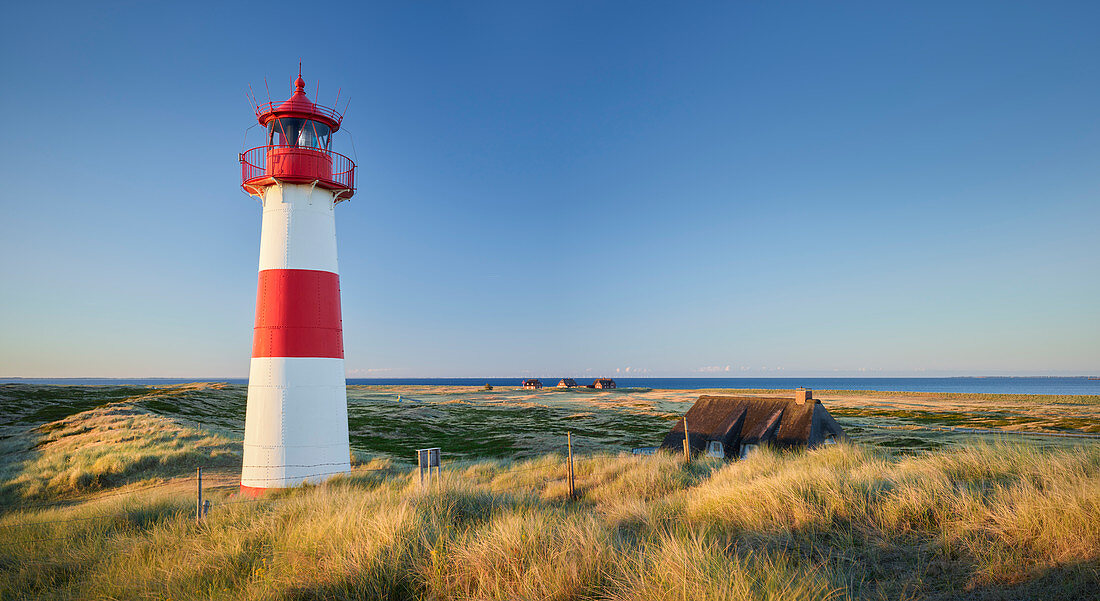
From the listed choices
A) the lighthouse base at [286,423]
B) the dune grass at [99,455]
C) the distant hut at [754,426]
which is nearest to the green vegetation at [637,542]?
the lighthouse base at [286,423]

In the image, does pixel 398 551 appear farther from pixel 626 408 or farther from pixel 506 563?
pixel 626 408

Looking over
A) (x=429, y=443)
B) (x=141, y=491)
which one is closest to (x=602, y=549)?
(x=141, y=491)

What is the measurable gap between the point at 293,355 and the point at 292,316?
0.99 metres

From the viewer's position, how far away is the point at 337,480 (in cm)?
1389

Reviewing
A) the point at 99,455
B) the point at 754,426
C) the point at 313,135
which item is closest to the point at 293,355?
the point at 313,135

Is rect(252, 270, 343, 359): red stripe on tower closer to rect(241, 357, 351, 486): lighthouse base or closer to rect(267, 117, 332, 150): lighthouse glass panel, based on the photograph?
rect(241, 357, 351, 486): lighthouse base

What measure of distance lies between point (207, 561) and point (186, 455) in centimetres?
1817

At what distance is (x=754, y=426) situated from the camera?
20.9 metres

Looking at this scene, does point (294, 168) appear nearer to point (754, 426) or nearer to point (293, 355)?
point (293, 355)

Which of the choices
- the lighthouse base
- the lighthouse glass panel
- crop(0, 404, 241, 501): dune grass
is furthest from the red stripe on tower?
crop(0, 404, 241, 501): dune grass

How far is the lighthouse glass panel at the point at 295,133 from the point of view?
14.5 metres

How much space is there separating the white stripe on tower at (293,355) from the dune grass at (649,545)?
3.81 m

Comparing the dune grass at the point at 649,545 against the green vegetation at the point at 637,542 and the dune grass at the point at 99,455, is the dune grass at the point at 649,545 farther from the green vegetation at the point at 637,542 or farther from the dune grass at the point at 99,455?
the dune grass at the point at 99,455

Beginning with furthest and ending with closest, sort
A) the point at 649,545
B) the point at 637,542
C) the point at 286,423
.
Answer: the point at 286,423, the point at 637,542, the point at 649,545
